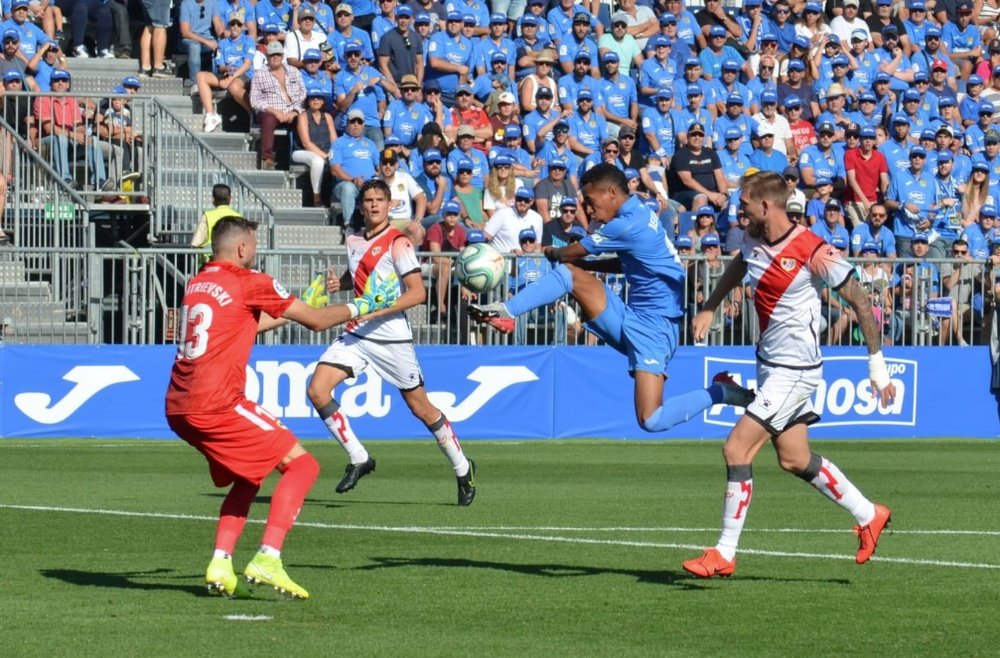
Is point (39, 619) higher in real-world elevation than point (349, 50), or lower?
lower

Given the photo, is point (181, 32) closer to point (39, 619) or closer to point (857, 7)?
point (857, 7)

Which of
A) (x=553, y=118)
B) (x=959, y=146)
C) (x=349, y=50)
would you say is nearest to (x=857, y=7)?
(x=959, y=146)

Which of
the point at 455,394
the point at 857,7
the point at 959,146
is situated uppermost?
the point at 857,7

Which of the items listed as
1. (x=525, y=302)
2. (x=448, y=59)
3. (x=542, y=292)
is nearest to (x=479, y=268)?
(x=542, y=292)

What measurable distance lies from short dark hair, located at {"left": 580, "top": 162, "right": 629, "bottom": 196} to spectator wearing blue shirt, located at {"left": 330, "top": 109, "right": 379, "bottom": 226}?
1305cm

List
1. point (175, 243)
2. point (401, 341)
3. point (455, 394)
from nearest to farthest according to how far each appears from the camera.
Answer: point (401, 341) → point (455, 394) → point (175, 243)

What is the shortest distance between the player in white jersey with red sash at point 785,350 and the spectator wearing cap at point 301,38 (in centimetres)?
1666

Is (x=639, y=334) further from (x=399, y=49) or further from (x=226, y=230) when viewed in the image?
(x=399, y=49)

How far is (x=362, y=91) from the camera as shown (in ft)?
84.6

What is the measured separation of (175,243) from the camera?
24.5m

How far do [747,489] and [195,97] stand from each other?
18120 millimetres

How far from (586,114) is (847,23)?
6.95 metres

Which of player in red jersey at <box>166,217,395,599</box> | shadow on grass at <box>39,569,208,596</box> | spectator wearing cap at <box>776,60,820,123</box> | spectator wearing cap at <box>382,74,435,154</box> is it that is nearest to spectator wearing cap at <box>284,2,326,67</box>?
spectator wearing cap at <box>382,74,435,154</box>

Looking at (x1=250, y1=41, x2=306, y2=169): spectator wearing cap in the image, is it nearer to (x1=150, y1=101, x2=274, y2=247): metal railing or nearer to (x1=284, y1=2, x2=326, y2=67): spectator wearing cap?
(x1=284, y1=2, x2=326, y2=67): spectator wearing cap
